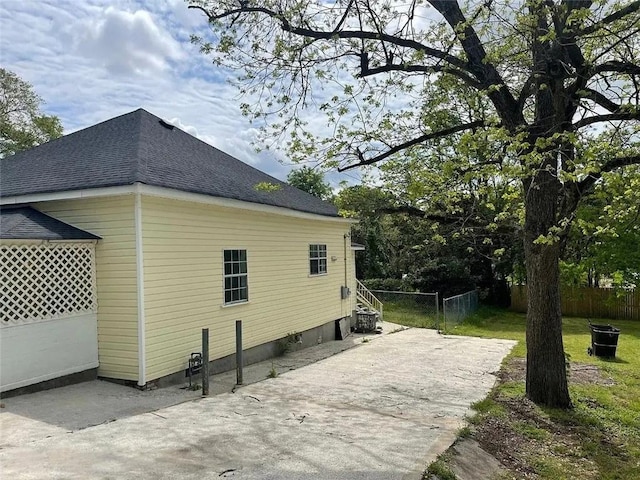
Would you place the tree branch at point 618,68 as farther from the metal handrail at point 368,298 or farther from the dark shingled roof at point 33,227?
the metal handrail at point 368,298

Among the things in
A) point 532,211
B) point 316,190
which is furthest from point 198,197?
point 316,190

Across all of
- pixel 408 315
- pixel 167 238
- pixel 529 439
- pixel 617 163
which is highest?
pixel 617 163

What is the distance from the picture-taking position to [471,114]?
9047 mm

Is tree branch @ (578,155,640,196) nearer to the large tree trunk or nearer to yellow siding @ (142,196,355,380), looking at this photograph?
the large tree trunk

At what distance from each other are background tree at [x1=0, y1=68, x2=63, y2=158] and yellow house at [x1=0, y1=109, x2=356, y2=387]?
17.3m

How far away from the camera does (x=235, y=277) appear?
9594 mm

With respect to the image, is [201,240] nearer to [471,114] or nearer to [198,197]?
[198,197]

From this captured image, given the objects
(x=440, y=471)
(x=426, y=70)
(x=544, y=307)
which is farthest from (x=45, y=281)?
(x=544, y=307)

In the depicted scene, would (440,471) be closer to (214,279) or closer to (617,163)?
(617,163)

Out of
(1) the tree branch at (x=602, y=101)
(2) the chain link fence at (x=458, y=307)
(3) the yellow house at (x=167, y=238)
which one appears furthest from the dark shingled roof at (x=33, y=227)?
(2) the chain link fence at (x=458, y=307)

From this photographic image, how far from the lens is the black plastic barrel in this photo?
39.8ft

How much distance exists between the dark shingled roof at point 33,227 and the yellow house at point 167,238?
13cm

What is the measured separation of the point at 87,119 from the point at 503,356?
42.7 feet

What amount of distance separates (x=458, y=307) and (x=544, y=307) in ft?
40.5
